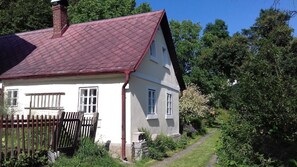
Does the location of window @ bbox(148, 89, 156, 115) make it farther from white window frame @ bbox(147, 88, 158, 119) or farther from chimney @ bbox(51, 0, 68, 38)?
chimney @ bbox(51, 0, 68, 38)

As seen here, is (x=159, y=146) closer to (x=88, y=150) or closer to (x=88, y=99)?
(x=88, y=99)

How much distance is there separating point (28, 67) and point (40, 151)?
258 inches

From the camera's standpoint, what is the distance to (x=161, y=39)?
17375 millimetres

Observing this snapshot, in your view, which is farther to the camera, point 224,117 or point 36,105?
point 36,105

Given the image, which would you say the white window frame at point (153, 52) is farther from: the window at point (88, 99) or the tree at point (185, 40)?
the tree at point (185, 40)

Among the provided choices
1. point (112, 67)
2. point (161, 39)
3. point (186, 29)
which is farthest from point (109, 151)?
point (186, 29)

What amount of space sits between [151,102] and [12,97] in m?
6.15

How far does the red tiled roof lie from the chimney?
1.00 feet

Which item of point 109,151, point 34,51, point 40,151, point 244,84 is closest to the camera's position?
point 244,84

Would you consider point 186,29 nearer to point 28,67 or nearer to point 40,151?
point 28,67

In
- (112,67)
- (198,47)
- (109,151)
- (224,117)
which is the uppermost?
(198,47)

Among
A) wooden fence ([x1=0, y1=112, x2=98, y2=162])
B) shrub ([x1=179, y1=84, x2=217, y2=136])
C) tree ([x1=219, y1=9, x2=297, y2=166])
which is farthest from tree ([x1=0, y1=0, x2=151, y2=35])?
tree ([x1=219, y1=9, x2=297, y2=166])

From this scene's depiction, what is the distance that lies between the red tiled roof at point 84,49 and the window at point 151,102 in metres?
2.34

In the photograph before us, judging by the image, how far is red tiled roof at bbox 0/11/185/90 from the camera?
1305 centimetres
